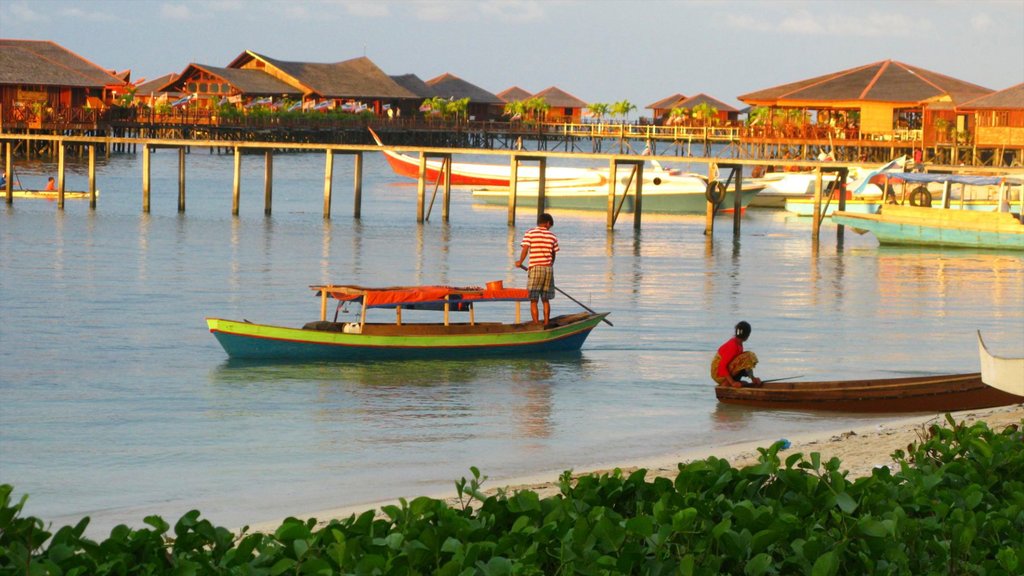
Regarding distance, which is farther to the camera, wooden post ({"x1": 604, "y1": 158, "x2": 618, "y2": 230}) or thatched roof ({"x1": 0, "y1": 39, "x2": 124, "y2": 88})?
thatched roof ({"x1": 0, "y1": 39, "x2": 124, "y2": 88})

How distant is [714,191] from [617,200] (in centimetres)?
1201

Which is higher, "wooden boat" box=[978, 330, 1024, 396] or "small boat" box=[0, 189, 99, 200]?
"small boat" box=[0, 189, 99, 200]

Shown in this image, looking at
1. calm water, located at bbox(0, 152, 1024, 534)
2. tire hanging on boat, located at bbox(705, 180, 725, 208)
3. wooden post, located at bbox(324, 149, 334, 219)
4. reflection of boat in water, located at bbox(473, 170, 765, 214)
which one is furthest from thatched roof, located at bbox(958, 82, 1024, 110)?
wooden post, located at bbox(324, 149, 334, 219)

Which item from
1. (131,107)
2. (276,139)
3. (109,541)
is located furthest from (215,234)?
(276,139)

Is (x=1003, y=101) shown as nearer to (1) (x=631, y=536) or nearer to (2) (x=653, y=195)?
(2) (x=653, y=195)

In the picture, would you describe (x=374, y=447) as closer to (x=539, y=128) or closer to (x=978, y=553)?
(x=978, y=553)

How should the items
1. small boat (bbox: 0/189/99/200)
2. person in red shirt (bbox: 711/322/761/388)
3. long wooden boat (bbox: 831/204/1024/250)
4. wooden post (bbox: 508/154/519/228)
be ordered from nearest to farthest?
person in red shirt (bbox: 711/322/761/388) → long wooden boat (bbox: 831/204/1024/250) → wooden post (bbox: 508/154/519/228) → small boat (bbox: 0/189/99/200)

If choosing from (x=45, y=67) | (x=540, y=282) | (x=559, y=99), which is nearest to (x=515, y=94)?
(x=559, y=99)

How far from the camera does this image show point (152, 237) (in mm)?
39344

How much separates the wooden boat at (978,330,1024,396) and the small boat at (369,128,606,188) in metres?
40.5

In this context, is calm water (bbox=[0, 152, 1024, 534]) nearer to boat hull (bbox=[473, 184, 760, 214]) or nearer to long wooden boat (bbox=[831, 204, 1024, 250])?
long wooden boat (bbox=[831, 204, 1024, 250])

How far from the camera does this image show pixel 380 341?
18578 mm

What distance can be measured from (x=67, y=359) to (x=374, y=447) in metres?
7.42

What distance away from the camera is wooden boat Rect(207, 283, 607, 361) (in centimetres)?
1842
